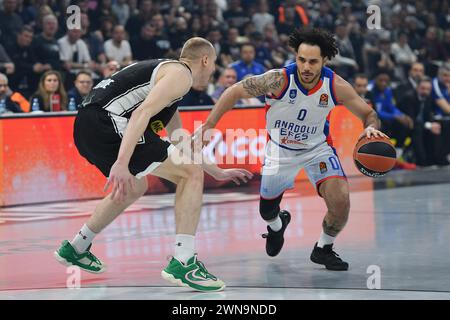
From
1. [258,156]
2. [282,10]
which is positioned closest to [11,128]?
[258,156]

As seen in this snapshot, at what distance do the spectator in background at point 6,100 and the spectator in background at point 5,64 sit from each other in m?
0.91

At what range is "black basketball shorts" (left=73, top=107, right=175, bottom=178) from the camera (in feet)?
24.9

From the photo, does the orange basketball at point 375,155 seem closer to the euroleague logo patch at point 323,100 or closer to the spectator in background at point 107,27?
the euroleague logo patch at point 323,100

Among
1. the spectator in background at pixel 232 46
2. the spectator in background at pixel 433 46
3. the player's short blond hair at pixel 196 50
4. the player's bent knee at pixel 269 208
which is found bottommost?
the player's bent knee at pixel 269 208

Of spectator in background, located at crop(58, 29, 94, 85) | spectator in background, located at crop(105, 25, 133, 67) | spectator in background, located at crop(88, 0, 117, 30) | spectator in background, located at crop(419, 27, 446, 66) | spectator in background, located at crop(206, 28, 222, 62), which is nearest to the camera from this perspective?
spectator in background, located at crop(58, 29, 94, 85)

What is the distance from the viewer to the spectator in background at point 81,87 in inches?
543

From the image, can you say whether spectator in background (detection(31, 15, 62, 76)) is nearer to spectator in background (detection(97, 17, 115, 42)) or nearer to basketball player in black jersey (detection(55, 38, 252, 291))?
spectator in background (detection(97, 17, 115, 42))

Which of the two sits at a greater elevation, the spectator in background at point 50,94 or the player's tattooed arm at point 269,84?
the spectator in background at point 50,94

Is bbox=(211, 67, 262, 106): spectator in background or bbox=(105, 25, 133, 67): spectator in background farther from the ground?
bbox=(105, 25, 133, 67): spectator in background

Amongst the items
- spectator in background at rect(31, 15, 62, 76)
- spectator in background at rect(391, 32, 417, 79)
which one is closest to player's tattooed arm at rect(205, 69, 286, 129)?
spectator in background at rect(31, 15, 62, 76)

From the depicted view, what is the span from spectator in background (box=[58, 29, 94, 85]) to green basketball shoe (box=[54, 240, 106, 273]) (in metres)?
7.65

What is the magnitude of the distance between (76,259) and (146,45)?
9.41 m

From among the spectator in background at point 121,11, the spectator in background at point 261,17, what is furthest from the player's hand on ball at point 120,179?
the spectator in background at point 261,17

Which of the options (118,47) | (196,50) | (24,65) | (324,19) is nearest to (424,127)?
(324,19)
